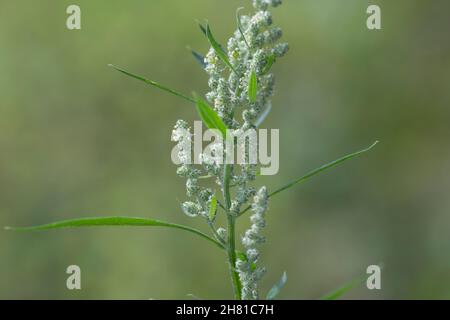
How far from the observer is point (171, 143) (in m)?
5.49

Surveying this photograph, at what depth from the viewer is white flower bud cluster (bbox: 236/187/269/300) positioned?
5.32ft

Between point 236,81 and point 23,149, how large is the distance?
4.35 metres

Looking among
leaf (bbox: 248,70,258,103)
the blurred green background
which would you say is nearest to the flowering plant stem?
leaf (bbox: 248,70,258,103)

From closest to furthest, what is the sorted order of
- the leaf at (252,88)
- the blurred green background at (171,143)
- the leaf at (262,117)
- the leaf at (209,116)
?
1. the leaf at (209,116)
2. the leaf at (252,88)
3. the leaf at (262,117)
4. the blurred green background at (171,143)

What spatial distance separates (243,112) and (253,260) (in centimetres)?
37

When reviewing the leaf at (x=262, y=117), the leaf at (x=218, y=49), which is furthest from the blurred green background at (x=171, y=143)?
the leaf at (x=218, y=49)

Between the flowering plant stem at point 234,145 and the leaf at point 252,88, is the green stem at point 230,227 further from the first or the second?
the leaf at point 252,88

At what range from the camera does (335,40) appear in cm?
584

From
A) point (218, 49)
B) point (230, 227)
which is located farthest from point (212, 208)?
point (218, 49)

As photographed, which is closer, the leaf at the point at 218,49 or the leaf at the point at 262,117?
the leaf at the point at 218,49

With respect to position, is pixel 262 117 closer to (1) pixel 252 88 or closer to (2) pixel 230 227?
(1) pixel 252 88

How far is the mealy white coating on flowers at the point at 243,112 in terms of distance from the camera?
163 centimetres
